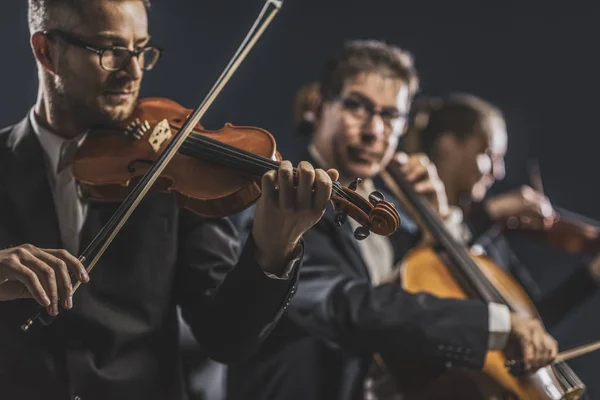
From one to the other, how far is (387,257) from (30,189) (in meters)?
0.86

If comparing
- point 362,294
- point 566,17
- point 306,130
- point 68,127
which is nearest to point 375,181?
point 306,130

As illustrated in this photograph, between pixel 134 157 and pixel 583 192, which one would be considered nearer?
pixel 134 157

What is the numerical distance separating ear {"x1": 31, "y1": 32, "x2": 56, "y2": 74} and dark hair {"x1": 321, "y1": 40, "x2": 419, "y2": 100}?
0.67 meters

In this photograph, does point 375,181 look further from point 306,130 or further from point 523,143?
point 523,143

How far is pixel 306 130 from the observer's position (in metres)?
1.87

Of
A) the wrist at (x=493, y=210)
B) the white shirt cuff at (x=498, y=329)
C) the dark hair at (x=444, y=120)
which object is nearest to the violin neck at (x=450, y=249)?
the white shirt cuff at (x=498, y=329)

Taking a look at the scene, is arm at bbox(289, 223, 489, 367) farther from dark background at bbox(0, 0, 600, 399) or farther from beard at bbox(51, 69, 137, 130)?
dark background at bbox(0, 0, 600, 399)

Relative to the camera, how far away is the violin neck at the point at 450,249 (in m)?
1.69

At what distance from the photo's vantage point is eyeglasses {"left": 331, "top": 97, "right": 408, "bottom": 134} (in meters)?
1.77

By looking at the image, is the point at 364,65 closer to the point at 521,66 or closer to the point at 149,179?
the point at 149,179

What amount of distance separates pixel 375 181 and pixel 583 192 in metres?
0.76

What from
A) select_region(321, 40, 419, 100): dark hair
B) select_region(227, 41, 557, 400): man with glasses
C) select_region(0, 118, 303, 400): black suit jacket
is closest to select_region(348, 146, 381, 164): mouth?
select_region(227, 41, 557, 400): man with glasses

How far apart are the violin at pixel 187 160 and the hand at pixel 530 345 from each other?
1.76ft

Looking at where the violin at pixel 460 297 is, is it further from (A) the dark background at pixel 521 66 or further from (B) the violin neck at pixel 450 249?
(A) the dark background at pixel 521 66
